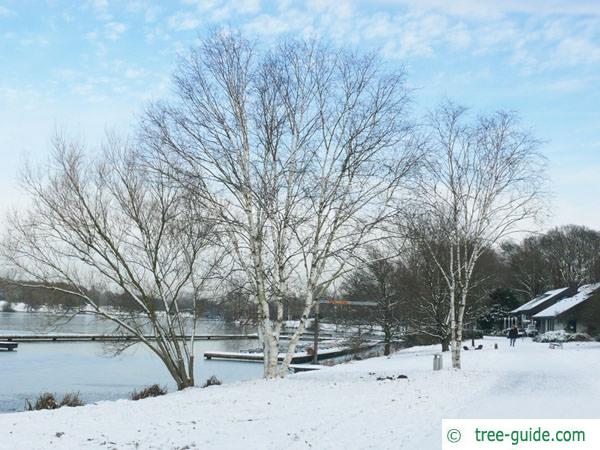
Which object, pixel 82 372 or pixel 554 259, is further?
pixel 554 259

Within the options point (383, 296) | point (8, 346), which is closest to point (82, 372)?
point (383, 296)

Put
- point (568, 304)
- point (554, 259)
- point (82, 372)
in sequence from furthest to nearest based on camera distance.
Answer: point (554, 259) → point (568, 304) → point (82, 372)

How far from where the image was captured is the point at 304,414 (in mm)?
10875

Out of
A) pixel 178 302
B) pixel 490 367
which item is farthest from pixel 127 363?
pixel 490 367

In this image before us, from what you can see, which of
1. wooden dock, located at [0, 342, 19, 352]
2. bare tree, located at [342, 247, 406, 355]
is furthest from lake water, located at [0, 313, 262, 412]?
bare tree, located at [342, 247, 406, 355]

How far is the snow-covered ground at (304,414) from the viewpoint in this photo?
8547mm

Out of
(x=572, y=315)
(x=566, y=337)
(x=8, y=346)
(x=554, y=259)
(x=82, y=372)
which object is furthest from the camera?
(x=554, y=259)

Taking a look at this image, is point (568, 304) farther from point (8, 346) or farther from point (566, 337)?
point (8, 346)

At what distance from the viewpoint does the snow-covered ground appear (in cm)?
855

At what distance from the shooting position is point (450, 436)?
8.41m

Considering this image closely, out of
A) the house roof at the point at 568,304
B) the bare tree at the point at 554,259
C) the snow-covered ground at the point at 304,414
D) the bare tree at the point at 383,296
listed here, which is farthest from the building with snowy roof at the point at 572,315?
the snow-covered ground at the point at 304,414

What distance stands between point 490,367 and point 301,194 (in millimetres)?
10337

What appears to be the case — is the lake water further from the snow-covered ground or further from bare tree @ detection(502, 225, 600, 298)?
bare tree @ detection(502, 225, 600, 298)

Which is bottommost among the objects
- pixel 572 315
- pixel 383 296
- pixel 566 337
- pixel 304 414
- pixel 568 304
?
pixel 566 337
